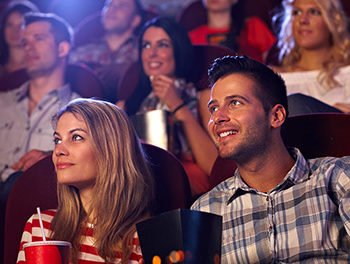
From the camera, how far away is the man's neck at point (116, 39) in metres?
2.00

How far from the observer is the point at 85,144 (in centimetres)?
99

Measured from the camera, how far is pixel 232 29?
6.42ft

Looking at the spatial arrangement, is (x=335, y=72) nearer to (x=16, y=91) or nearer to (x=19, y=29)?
(x=16, y=91)

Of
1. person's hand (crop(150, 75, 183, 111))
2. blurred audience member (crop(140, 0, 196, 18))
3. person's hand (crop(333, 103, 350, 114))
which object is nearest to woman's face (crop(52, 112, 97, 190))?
person's hand (crop(150, 75, 183, 111))

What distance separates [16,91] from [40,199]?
29.0 inches

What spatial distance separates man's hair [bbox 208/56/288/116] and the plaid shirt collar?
9 centimetres

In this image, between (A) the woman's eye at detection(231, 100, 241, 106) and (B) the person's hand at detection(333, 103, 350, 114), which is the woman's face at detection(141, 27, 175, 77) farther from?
(A) the woman's eye at detection(231, 100, 241, 106)

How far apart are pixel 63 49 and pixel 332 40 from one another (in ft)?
2.68

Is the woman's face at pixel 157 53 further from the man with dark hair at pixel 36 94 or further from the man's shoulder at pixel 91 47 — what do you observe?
the man's shoulder at pixel 91 47

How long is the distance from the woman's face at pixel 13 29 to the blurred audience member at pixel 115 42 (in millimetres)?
210

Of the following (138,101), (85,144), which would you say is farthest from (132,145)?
(138,101)

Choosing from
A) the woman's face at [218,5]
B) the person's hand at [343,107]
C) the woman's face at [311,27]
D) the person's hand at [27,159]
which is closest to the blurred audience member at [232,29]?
the woman's face at [218,5]

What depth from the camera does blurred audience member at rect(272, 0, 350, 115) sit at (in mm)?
1514

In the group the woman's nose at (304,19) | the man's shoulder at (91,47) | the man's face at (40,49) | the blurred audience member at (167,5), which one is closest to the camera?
the woman's nose at (304,19)
